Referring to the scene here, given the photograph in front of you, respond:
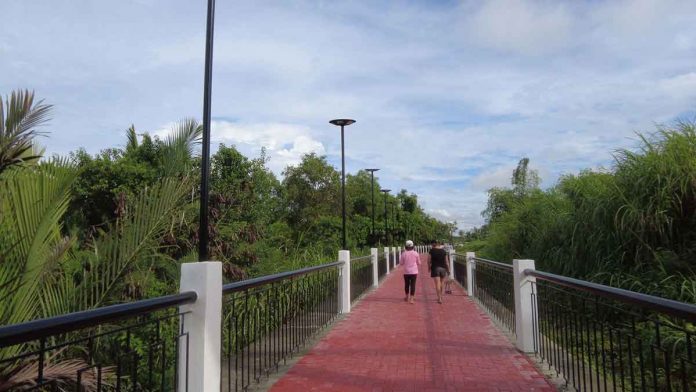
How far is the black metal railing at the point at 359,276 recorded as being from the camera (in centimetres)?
1047

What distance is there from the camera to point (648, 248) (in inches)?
306

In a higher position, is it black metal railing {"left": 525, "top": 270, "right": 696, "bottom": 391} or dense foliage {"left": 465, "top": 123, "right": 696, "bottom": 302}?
dense foliage {"left": 465, "top": 123, "right": 696, "bottom": 302}

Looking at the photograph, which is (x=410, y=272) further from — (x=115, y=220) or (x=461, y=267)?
(x=115, y=220)

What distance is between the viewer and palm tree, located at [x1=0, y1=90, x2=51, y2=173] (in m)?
3.53

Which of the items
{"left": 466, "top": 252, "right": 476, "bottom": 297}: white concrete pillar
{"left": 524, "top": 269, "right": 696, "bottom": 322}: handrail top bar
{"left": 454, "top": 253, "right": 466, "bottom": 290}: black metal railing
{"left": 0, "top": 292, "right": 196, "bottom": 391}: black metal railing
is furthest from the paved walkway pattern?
{"left": 454, "top": 253, "right": 466, "bottom": 290}: black metal railing

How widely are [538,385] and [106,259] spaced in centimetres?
402

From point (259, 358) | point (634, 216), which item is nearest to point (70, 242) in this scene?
point (259, 358)

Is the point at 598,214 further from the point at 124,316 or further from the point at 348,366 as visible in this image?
the point at 124,316

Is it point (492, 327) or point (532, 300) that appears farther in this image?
point (492, 327)

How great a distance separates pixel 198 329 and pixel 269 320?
2241 mm

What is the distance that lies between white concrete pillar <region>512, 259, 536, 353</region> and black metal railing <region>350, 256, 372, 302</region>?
4707 mm

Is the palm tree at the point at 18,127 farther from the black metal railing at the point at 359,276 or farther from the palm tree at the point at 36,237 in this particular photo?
the black metal railing at the point at 359,276

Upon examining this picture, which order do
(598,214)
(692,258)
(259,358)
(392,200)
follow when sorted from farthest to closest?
(392,200)
(598,214)
(692,258)
(259,358)

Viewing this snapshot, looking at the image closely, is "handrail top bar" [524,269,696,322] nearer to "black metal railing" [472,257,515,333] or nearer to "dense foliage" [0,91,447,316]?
"black metal railing" [472,257,515,333]
